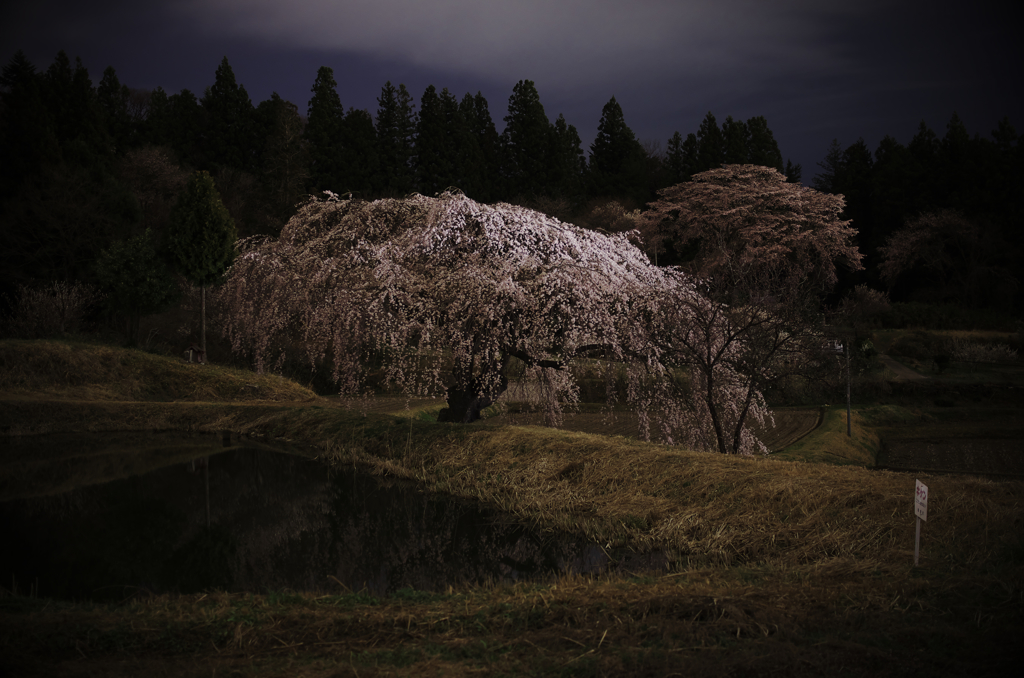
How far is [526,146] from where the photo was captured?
40.4 m

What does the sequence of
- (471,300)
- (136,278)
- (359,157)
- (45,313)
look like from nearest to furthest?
1. (471,300)
2. (136,278)
3. (45,313)
4. (359,157)

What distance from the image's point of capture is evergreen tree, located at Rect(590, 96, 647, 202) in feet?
134

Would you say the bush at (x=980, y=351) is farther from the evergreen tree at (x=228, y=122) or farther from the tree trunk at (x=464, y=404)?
the evergreen tree at (x=228, y=122)

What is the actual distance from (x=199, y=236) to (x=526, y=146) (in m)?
25.0

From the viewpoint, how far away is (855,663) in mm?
3238

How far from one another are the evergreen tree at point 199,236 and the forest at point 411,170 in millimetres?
1912

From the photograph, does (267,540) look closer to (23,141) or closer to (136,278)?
(136,278)

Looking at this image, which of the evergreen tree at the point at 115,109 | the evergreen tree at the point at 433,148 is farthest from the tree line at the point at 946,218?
the evergreen tree at the point at 115,109

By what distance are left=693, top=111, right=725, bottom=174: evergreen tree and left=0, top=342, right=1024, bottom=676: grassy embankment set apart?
32.0m

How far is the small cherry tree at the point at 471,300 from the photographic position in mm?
8680

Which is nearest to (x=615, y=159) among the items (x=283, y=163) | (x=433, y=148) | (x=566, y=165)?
(x=566, y=165)

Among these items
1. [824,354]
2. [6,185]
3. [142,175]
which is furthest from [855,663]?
[142,175]

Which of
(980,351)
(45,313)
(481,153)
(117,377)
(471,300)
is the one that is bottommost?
(117,377)

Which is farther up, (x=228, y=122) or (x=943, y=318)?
(x=228, y=122)
